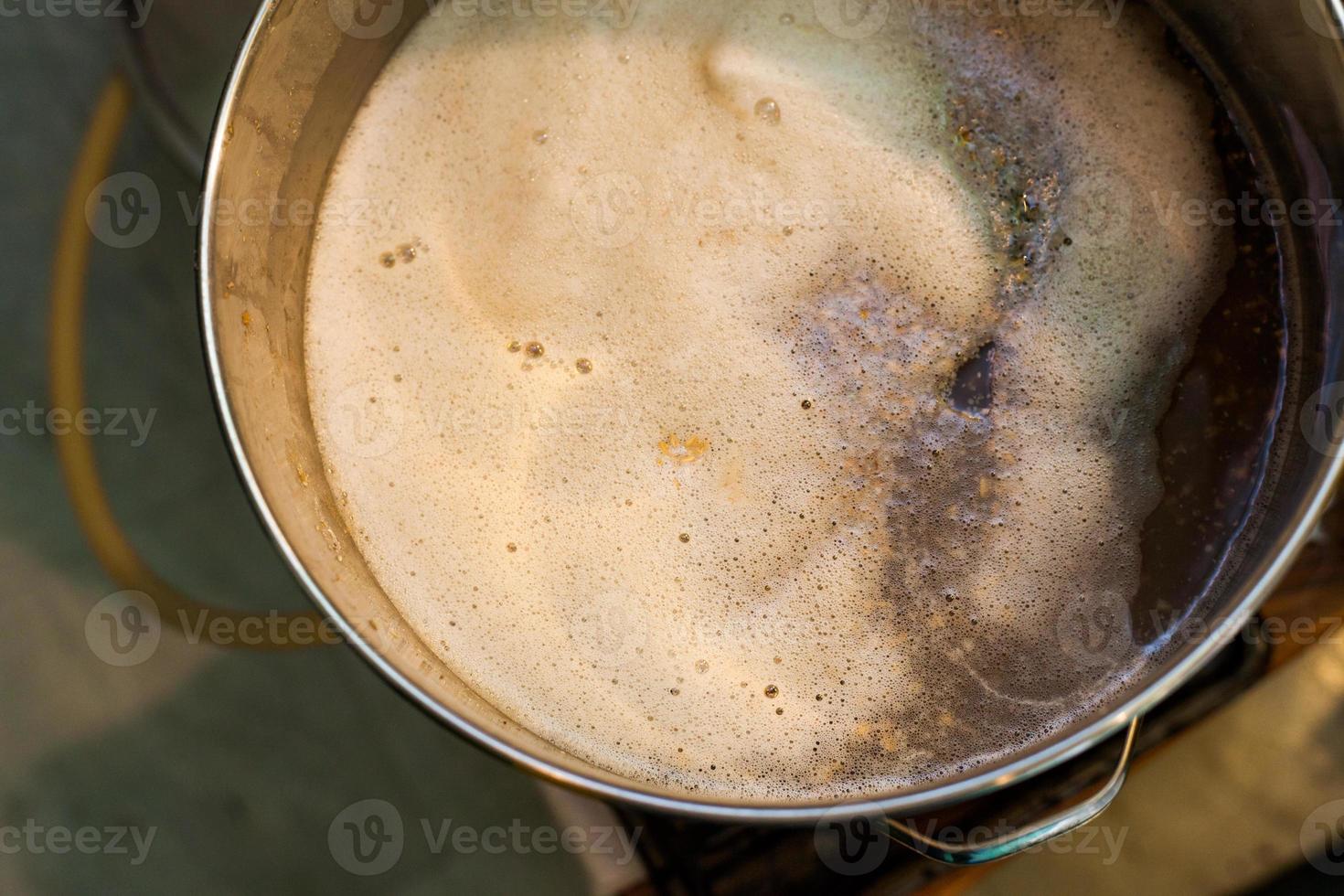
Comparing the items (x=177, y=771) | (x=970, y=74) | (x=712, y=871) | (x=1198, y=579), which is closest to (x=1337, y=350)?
(x=1198, y=579)

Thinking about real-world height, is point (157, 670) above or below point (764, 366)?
below

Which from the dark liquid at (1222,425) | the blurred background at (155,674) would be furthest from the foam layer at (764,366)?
the blurred background at (155,674)

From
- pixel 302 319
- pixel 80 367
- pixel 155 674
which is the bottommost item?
pixel 155 674

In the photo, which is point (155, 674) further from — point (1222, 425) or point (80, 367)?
point (1222, 425)

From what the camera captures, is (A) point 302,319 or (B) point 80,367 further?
(B) point 80,367

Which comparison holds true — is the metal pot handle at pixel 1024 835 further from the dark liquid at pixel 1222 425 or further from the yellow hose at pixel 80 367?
the yellow hose at pixel 80 367

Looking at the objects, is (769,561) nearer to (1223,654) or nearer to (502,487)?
(502,487)

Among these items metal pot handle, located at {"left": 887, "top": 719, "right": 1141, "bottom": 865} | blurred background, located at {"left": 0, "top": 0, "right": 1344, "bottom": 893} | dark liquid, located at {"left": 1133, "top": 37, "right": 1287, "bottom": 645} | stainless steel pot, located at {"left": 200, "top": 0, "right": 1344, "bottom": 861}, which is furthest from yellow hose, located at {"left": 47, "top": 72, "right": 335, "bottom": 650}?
dark liquid, located at {"left": 1133, "top": 37, "right": 1287, "bottom": 645}

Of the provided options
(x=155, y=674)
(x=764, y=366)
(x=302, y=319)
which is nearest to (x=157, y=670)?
(x=155, y=674)
